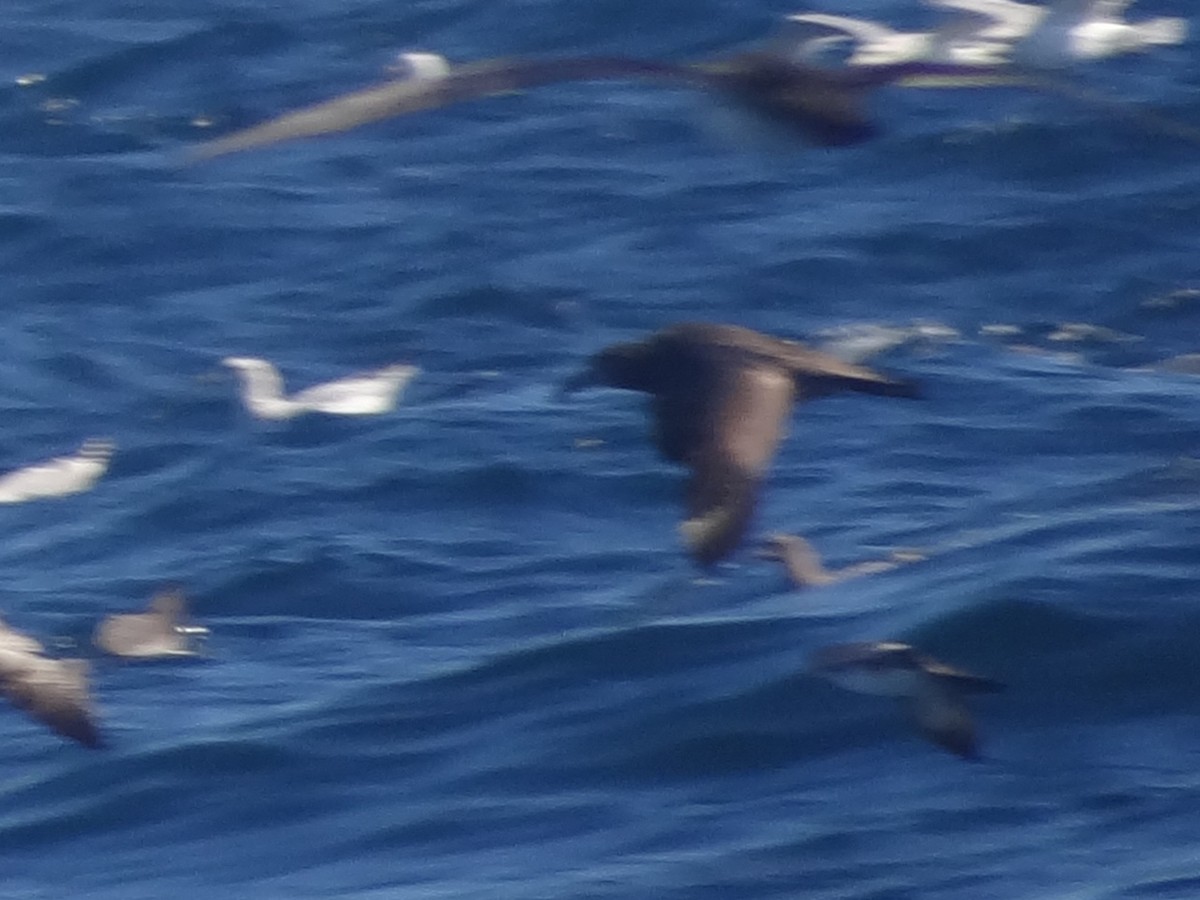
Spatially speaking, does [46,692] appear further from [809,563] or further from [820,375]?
[809,563]

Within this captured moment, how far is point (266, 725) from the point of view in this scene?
332 inches

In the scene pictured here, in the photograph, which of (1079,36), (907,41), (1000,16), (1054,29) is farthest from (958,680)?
(1000,16)

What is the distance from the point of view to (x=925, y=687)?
7184 millimetres

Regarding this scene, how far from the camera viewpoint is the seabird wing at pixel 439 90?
242 inches

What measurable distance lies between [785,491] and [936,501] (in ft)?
1.89

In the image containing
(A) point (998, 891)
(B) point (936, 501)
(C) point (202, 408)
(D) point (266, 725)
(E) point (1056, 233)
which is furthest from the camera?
(E) point (1056, 233)

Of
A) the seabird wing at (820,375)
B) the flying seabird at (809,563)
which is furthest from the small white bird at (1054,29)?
the seabird wing at (820,375)

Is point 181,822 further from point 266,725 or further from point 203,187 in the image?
point 203,187

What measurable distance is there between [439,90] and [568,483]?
15.0 feet

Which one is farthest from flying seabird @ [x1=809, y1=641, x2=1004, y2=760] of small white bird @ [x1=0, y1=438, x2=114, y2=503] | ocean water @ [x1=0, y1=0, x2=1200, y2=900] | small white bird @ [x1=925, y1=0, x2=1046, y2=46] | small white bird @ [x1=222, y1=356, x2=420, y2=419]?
small white bird @ [x1=925, y1=0, x2=1046, y2=46]

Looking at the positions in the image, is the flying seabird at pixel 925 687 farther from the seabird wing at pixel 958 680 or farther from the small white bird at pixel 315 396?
the small white bird at pixel 315 396

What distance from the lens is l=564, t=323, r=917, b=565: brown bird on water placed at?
591 centimetres

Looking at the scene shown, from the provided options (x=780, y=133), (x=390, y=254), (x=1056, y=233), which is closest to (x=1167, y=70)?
(x=1056, y=233)

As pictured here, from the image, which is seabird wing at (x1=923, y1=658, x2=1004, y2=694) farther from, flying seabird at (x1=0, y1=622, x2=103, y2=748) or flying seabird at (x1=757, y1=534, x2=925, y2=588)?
flying seabird at (x1=0, y1=622, x2=103, y2=748)
